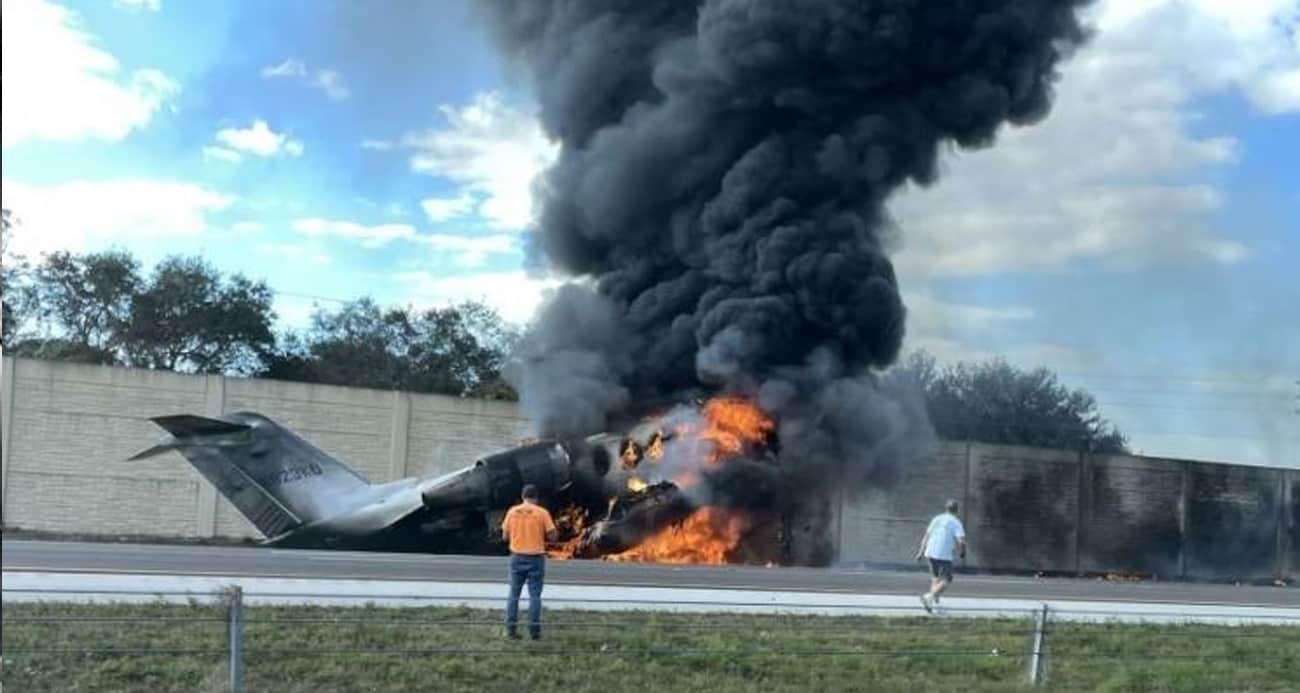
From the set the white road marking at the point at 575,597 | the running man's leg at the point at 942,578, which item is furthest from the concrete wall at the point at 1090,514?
the running man's leg at the point at 942,578

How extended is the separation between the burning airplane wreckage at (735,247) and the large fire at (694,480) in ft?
0.16

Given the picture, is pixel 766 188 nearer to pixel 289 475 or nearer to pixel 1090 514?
pixel 289 475

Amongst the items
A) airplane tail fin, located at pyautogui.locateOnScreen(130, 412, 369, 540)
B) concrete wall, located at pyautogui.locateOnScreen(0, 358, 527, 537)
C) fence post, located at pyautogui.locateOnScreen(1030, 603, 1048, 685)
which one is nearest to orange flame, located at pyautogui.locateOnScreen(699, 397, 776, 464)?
airplane tail fin, located at pyautogui.locateOnScreen(130, 412, 369, 540)

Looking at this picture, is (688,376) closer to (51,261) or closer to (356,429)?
(356,429)

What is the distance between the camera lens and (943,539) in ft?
59.8

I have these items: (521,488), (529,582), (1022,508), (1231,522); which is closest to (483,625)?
(529,582)

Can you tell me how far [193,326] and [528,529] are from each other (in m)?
41.7

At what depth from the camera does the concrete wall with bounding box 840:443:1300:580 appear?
42.0 meters

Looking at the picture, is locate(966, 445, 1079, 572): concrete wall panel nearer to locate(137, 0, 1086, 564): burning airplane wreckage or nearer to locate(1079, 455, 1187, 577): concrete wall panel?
locate(1079, 455, 1187, 577): concrete wall panel

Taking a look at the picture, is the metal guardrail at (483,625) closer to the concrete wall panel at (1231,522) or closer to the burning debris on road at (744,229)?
the burning debris on road at (744,229)

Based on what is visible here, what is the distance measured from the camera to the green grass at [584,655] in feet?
35.0

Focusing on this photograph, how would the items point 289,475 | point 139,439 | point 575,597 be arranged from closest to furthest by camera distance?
point 575,597, point 289,475, point 139,439

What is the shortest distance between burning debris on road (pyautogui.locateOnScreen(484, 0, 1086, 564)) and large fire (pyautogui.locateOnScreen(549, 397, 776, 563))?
0.16ft

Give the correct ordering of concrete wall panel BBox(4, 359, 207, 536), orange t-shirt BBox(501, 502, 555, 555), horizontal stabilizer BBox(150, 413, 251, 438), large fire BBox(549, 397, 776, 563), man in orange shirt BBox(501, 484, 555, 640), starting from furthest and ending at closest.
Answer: concrete wall panel BBox(4, 359, 207, 536) < large fire BBox(549, 397, 776, 563) < horizontal stabilizer BBox(150, 413, 251, 438) < orange t-shirt BBox(501, 502, 555, 555) < man in orange shirt BBox(501, 484, 555, 640)
